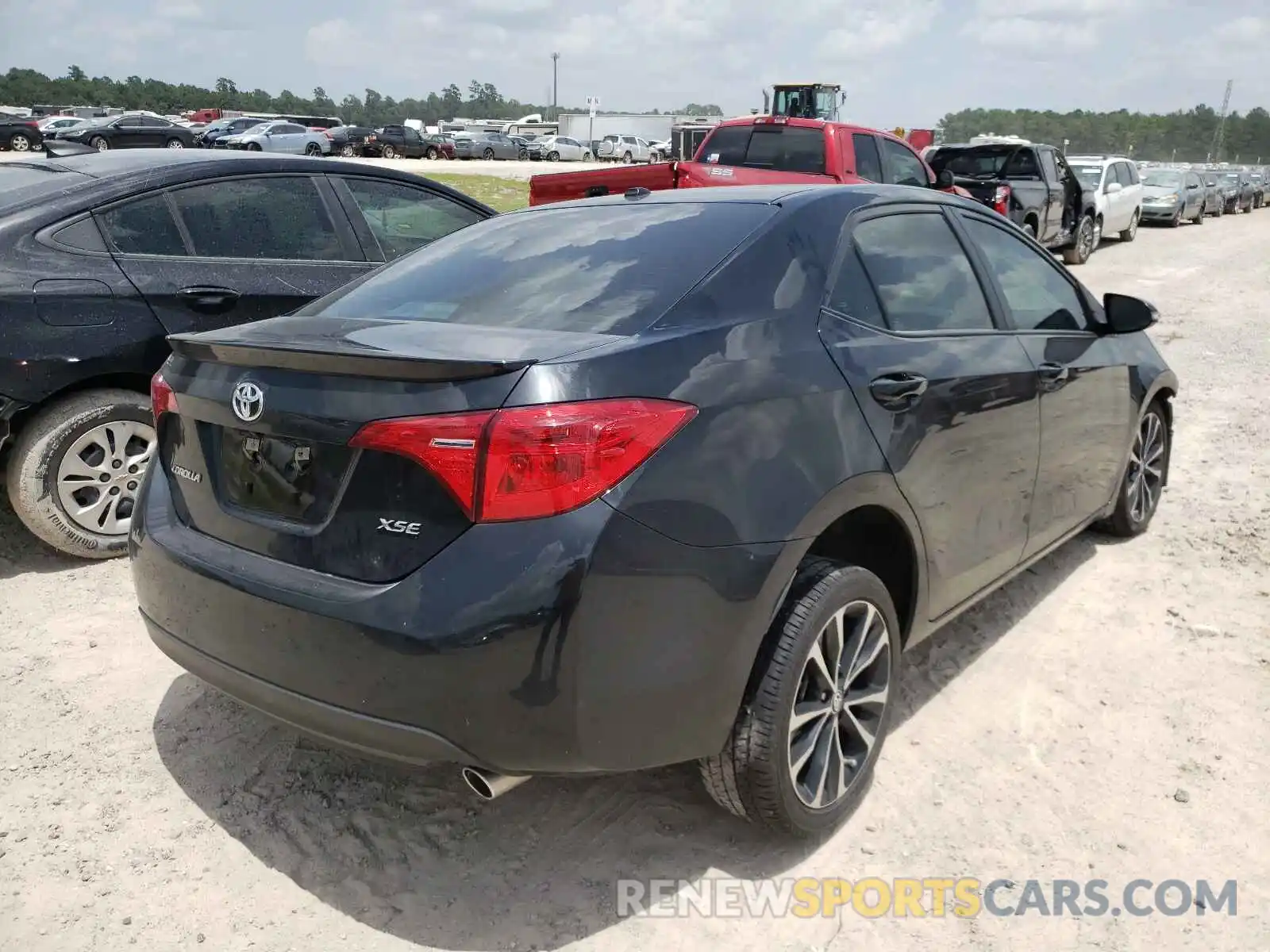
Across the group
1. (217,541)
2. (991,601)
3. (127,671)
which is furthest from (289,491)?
(991,601)

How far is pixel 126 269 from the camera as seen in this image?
451 cm

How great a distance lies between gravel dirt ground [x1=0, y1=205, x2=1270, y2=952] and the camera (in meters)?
2.46

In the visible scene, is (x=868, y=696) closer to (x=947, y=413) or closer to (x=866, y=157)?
(x=947, y=413)

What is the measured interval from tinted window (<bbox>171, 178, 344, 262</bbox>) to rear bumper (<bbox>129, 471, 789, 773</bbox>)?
2963mm

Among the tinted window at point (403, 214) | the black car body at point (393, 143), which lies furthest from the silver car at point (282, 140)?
the tinted window at point (403, 214)

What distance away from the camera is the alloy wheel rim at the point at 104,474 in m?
4.36

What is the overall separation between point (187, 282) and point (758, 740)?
353 cm

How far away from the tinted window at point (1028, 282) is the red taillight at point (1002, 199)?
10535 mm

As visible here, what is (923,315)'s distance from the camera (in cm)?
321

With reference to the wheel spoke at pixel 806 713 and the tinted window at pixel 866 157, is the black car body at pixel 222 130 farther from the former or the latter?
the wheel spoke at pixel 806 713

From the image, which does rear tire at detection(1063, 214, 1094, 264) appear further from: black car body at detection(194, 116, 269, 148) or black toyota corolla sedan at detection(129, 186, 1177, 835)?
black car body at detection(194, 116, 269, 148)

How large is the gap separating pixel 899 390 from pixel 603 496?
1.12m

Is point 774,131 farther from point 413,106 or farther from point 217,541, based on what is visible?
point 413,106

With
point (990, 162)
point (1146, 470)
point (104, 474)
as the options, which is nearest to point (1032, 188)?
point (990, 162)
